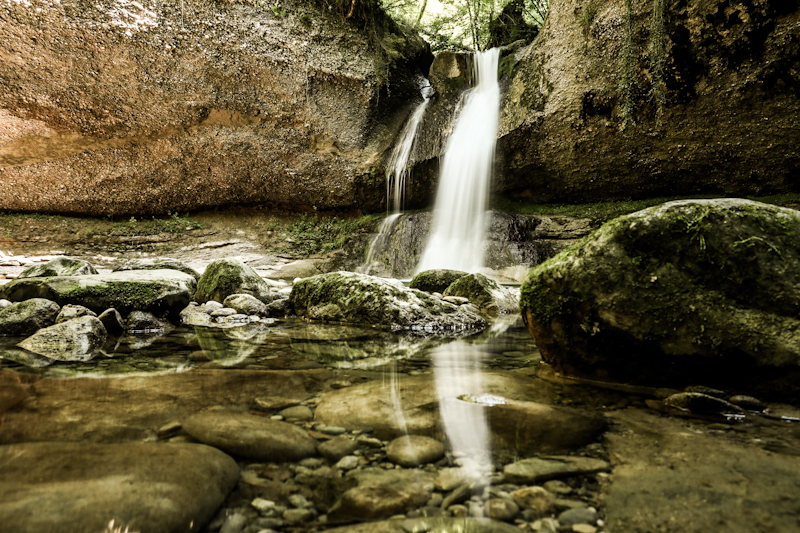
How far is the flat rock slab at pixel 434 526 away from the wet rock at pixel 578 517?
0.47 feet

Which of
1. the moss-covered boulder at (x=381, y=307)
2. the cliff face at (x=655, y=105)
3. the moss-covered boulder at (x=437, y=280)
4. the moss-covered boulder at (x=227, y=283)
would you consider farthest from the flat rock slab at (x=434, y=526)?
the cliff face at (x=655, y=105)

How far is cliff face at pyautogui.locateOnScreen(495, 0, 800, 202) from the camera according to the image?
7715 mm

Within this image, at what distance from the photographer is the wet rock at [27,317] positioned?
12.5 feet

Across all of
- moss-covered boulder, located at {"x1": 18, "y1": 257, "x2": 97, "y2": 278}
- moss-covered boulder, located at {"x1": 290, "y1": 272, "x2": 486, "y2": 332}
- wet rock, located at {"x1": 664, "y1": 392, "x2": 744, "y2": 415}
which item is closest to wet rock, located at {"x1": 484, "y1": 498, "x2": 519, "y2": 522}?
wet rock, located at {"x1": 664, "y1": 392, "x2": 744, "y2": 415}

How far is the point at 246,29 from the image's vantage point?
38.1ft

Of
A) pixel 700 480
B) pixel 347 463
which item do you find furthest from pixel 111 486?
pixel 700 480

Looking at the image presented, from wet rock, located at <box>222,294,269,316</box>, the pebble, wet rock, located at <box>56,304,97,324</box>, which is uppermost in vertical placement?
the pebble

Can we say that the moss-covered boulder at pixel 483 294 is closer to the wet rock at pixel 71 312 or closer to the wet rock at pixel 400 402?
the wet rock at pixel 400 402

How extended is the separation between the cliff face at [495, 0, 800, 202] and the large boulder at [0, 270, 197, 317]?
29.6 feet

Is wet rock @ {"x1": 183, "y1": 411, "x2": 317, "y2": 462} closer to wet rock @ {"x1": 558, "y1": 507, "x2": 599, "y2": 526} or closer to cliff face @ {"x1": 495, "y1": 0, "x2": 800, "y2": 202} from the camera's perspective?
wet rock @ {"x1": 558, "y1": 507, "x2": 599, "y2": 526}

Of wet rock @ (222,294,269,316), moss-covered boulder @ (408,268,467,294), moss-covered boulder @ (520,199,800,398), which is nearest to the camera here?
moss-covered boulder @ (520,199,800,398)

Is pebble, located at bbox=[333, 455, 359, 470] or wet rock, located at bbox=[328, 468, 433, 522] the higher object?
wet rock, located at bbox=[328, 468, 433, 522]

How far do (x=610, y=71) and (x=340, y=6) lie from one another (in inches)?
326

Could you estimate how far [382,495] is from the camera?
122 cm
